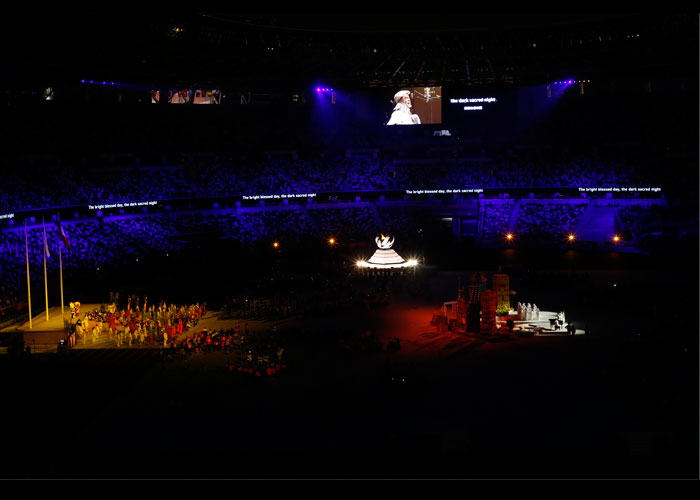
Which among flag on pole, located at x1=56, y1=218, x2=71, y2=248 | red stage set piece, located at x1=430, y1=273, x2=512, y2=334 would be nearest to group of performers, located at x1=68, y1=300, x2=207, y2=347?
red stage set piece, located at x1=430, y1=273, x2=512, y2=334

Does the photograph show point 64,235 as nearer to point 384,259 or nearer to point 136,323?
point 136,323

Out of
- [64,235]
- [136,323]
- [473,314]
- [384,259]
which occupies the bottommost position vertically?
[136,323]

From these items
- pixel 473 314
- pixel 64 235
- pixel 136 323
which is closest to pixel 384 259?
pixel 473 314

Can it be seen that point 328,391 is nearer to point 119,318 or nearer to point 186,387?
point 186,387

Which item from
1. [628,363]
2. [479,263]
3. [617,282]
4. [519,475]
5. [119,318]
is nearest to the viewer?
[519,475]

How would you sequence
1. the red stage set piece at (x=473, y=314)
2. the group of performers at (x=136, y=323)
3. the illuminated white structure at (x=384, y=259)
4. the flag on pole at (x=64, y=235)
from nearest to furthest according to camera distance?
the red stage set piece at (x=473, y=314) → the group of performers at (x=136, y=323) → the illuminated white structure at (x=384, y=259) → the flag on pole at (x=64, y=235)

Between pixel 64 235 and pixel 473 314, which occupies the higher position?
pixel 64 235

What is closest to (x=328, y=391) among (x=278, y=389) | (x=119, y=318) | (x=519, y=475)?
(x=278, y=389)

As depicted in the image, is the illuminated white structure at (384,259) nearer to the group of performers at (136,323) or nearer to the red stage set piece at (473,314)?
the red stage set piece at (473,314)

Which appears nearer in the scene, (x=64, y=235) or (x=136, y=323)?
(x=136, y=323)

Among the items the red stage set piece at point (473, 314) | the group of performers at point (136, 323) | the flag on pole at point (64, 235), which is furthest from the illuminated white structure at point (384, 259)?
the flag on pole at point (64, 235)

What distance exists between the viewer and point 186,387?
23.5 m

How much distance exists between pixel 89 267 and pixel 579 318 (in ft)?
92.0

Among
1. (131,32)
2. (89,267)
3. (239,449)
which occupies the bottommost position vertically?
(239,449)
